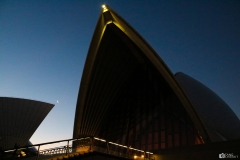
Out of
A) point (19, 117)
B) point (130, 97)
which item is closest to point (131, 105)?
point (130, 97)

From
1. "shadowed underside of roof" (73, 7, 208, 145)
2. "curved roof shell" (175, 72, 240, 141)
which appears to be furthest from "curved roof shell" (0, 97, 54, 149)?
"curved roof shell" (175, 72, 240, 141)

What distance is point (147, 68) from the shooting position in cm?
2266

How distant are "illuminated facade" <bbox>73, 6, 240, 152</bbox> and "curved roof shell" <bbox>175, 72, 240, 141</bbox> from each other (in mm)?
2499

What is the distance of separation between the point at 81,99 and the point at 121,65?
5236mm

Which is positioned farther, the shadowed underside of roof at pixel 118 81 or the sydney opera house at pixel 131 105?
the sydney opera house at pixel 131 105

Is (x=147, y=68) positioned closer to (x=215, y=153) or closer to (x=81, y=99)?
(x=81, y=99)

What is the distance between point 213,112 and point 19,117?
2146 cm

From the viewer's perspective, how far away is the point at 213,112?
22.7 m

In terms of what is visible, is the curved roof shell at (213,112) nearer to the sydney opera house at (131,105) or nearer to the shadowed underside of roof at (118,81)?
the sydney opera house at (131,105)

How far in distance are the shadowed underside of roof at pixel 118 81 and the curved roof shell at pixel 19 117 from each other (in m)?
5.55

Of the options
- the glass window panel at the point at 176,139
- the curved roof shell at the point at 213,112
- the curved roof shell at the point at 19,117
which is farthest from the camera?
the curved roof shell at the point at 19,117

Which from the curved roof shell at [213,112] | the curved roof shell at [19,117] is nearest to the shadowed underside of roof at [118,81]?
the curved roof shell at [213,112]

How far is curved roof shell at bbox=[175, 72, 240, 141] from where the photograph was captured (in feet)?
69.4

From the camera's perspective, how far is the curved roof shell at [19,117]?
23.9 m
